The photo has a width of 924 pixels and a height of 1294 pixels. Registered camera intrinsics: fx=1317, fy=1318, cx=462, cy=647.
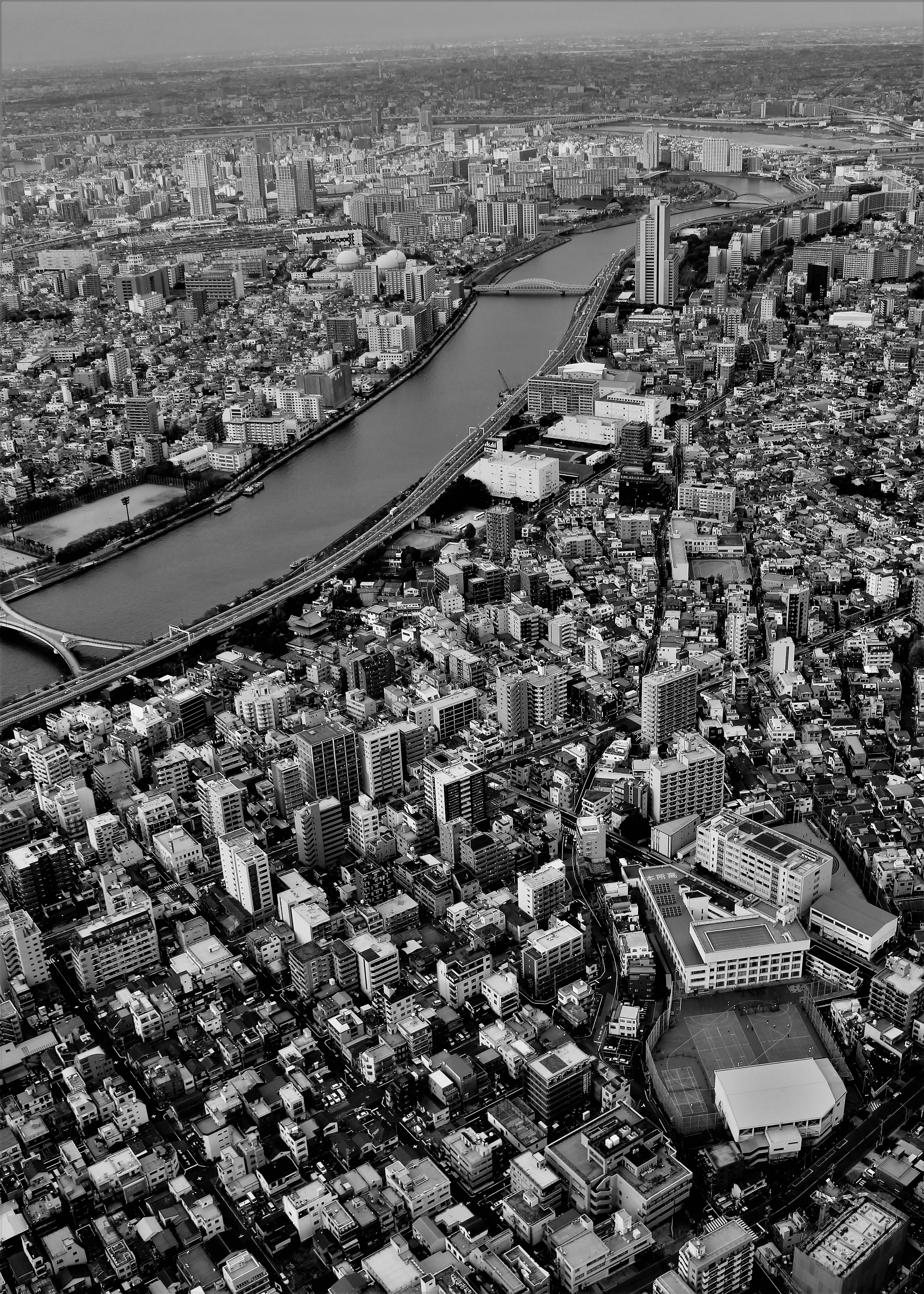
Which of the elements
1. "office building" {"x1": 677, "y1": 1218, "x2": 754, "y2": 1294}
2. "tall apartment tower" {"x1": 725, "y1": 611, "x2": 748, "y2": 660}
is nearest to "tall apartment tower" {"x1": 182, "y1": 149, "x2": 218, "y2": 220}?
"tall apartment tower" {"x1": 725, "y1": 611, "x2": 748, "y2": 660}

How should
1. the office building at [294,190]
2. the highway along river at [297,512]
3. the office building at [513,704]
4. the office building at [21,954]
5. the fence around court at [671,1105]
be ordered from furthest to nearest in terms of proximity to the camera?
the office building at [294,190] < the highway along river at [297,512] < the office building at [513,704] < the office building at [21,954] < the fence around court at [671,1105]

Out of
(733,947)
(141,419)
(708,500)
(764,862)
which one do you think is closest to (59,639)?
(141,419)

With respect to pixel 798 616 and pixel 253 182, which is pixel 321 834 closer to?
pixel 798 616

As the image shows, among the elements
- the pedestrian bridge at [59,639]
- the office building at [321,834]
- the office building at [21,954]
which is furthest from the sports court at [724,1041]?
the pedestrian bridge at [59,639]

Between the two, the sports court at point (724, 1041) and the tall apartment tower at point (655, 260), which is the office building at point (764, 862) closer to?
the sports court at point (724, 1041)

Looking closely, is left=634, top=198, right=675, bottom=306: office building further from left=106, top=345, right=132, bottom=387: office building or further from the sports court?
the sports court

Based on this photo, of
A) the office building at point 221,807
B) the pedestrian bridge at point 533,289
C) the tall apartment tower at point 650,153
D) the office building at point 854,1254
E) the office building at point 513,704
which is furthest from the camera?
the tall apartment tower at point 650,153
